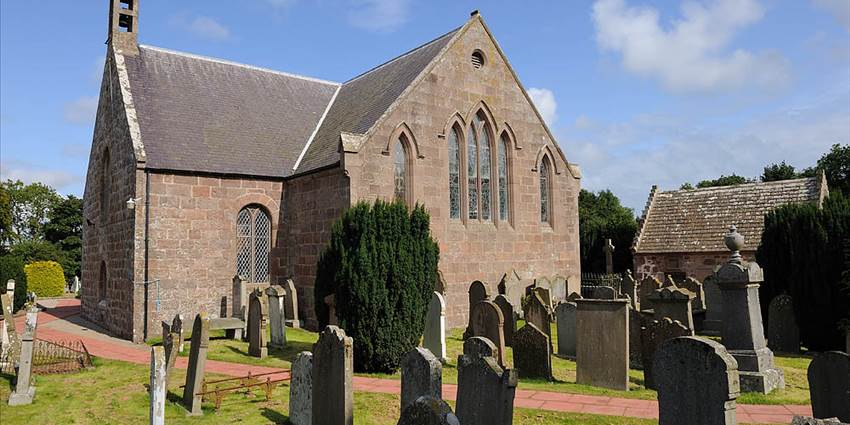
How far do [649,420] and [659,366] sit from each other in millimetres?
2410

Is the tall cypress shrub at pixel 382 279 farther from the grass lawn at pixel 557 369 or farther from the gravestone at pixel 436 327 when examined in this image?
the grass lawn at pixel 557 369

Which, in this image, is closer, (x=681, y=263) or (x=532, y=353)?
(x=532, y=353)

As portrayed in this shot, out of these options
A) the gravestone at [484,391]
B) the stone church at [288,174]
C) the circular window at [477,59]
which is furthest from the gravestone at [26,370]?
the circular window at [477,59]

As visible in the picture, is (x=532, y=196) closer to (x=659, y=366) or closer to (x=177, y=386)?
(x=177, y=386)

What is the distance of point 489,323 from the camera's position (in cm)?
1246

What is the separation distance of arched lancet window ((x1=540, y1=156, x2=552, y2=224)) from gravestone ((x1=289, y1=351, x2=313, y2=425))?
15.8 metres

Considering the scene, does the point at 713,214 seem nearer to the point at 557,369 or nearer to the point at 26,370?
the point at 557,369

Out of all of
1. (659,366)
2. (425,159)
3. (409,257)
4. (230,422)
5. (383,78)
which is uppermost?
(383,78)

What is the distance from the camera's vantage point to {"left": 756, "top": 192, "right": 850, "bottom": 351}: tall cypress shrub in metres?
15.0

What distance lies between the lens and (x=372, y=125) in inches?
736

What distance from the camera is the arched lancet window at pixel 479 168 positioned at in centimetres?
2125

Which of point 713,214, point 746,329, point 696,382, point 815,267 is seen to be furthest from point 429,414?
point 713,214

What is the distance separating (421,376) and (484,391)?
3.36 feet

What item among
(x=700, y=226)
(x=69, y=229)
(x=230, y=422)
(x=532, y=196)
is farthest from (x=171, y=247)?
(x=69, y=229)
